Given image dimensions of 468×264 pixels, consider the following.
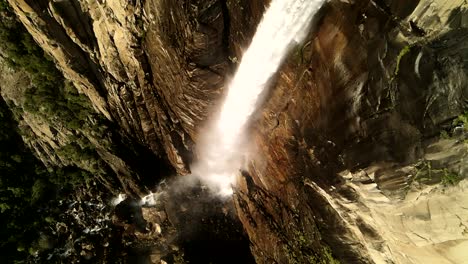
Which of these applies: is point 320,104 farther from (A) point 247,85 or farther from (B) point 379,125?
(A) point 247,85

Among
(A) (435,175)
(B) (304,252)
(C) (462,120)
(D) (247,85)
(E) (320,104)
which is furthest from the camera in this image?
(B) (304,252)

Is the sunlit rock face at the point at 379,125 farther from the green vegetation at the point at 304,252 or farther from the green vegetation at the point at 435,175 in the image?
the green vegetation at the point at 304,252

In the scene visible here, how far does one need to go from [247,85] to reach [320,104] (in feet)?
9.01

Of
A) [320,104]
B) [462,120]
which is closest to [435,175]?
[462,120]

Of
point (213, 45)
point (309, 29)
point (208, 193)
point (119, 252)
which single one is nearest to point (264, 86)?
point (213, 45)

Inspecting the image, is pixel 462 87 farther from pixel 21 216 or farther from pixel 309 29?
pixel 21 216

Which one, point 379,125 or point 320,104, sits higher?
point 320,104

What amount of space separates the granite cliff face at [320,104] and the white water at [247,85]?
29cm

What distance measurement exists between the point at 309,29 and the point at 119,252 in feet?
39.6

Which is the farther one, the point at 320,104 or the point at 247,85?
the point at 247,85

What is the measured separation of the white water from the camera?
6734mm

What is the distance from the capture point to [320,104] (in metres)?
6.90

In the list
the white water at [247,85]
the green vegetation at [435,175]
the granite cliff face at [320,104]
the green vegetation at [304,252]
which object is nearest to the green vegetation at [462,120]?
the granite cliff face at [320,104]

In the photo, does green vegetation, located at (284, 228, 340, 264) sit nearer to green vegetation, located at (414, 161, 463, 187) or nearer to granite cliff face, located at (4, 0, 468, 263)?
granite cliff face, located at (4, 0, 468, 263)
